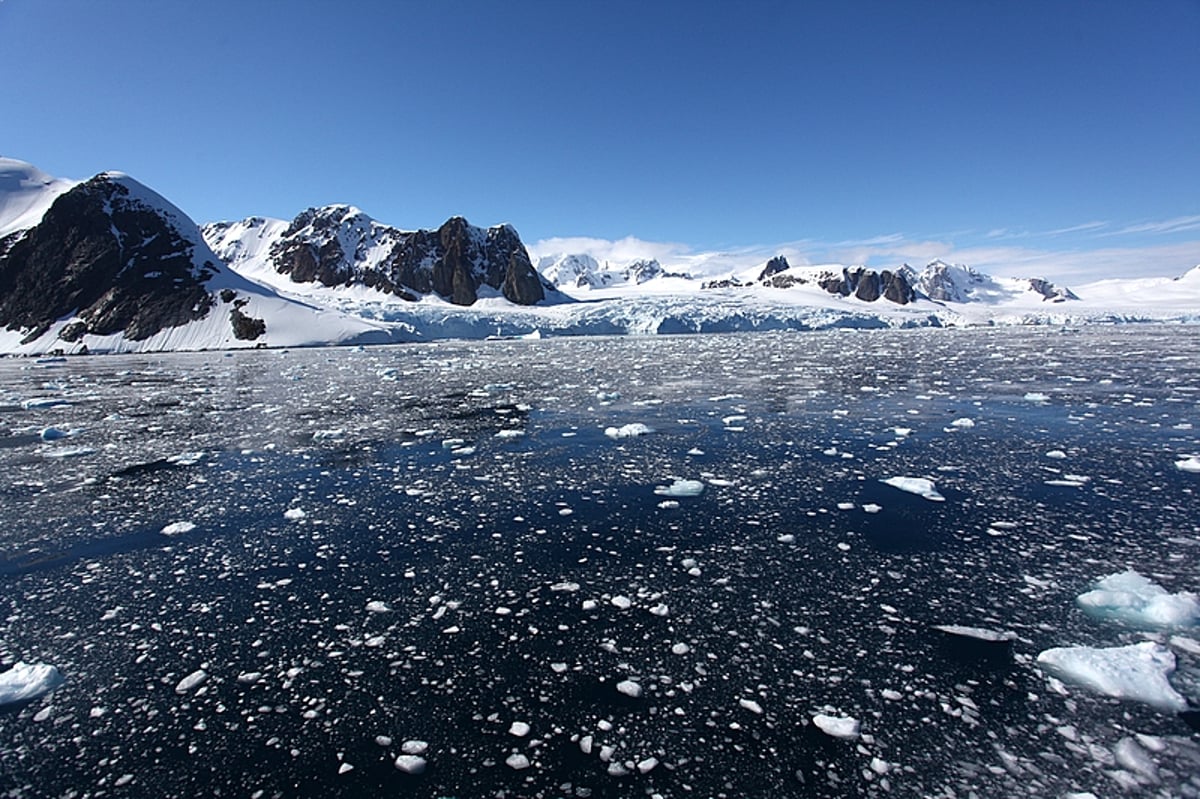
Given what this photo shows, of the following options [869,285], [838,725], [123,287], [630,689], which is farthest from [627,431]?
[869,285]

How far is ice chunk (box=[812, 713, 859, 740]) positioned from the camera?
7.20 ft

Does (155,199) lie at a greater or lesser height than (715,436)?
greater

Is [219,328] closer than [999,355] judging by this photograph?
No

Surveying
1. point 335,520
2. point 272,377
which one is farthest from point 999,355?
point 272,377

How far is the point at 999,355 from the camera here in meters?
21.0

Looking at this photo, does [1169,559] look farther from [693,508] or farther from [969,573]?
[693,508]

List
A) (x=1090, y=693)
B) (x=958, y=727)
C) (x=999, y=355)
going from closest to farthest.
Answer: (x=958, y=727), (x=1090, y=693), (x=999, y=355)

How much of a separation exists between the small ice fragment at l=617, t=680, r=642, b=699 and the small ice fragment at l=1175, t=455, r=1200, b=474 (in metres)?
6.39

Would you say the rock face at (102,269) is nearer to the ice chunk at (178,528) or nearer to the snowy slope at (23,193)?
the snowy slope at (23,193)

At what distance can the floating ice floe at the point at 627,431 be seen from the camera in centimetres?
781

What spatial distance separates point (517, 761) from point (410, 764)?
1.33 feet

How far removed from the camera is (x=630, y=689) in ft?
8.14

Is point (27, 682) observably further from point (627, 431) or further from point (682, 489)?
point (627, 431)

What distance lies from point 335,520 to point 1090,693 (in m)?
5.02
